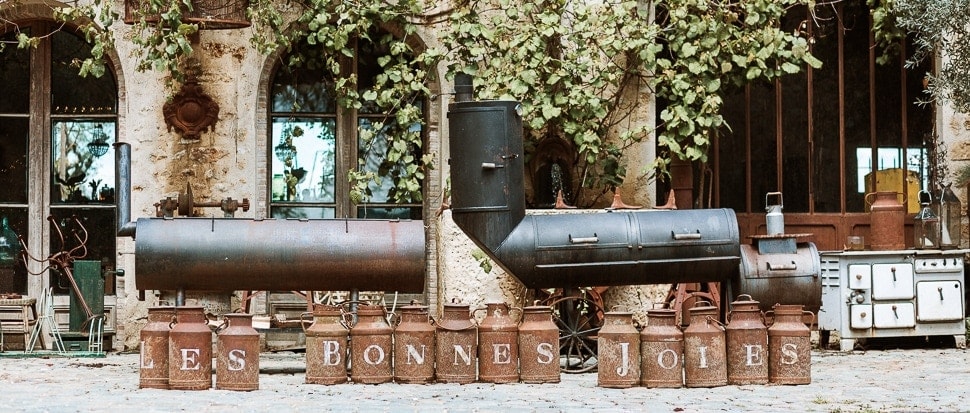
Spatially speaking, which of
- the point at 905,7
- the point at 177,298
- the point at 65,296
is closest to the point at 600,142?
the point at 905,7

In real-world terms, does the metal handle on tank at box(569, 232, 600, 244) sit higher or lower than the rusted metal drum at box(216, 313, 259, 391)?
higher

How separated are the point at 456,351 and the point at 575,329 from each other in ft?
4.29

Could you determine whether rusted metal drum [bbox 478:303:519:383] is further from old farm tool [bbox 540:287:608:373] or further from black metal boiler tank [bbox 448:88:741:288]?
old farm tool [bbox 540:287:608:373]

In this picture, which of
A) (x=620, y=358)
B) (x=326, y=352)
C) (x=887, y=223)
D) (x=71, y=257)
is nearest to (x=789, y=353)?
(x=620, y=358)

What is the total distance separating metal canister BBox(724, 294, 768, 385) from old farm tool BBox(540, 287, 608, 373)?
124cm

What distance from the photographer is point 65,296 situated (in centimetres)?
1168

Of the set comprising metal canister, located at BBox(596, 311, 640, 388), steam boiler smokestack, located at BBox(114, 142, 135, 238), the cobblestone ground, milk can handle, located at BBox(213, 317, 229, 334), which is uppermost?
steam boiler smokestack, located at BBox(114, 142, 135, 238)

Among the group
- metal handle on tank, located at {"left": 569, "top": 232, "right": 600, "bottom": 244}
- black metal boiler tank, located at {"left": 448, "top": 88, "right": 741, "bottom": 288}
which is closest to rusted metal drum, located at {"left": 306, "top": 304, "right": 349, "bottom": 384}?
black metal boiler tank, located at {"left": 448, "top": 88, "right": 741, "bottom": 288}

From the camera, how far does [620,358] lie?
850 cm

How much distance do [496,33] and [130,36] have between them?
9.59 feet

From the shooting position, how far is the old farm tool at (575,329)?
9.66 meters

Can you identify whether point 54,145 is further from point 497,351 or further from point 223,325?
point 497,351

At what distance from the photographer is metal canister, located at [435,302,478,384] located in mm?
8719

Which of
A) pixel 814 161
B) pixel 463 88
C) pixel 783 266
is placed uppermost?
pixel 463 88
